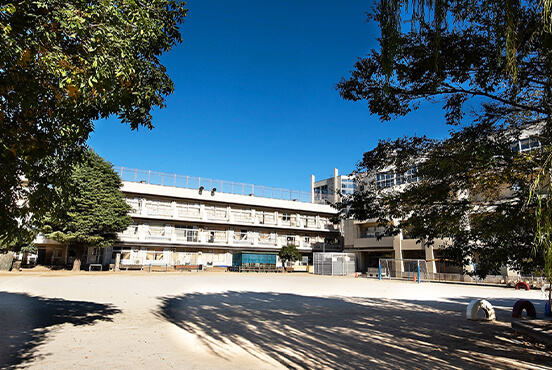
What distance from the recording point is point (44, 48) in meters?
5.18

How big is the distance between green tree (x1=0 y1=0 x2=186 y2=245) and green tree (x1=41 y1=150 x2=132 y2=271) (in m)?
29.8

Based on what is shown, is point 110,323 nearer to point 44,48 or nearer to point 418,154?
point 44,48

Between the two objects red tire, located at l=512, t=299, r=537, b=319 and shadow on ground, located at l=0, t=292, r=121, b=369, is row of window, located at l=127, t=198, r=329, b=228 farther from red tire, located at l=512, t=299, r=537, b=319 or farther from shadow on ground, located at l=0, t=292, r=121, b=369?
red tire, located at l=512, t=299, r=537, b=319

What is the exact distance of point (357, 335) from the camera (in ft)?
28.2

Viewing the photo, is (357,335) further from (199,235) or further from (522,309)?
(199,235)

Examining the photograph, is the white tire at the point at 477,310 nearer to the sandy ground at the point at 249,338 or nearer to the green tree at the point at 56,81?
the sandy ground at the point at 249,338

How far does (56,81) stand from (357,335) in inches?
311

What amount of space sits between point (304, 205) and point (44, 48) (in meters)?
54.7

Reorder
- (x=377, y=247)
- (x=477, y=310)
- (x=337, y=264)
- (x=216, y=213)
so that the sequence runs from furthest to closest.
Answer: (x=216, y=213), (x=377, y=247), (x=337, y=264), (x=477, y=310)

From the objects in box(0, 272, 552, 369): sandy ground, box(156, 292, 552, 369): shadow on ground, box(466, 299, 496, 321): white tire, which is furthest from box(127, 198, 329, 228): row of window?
box(466, 299, 496, 321): white tire

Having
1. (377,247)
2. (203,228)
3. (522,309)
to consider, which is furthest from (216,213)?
(522,309)

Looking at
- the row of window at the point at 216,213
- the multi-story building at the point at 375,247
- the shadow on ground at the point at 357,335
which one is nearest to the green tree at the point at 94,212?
the row of window at the point at 216,213

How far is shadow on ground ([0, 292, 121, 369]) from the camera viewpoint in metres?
6.49

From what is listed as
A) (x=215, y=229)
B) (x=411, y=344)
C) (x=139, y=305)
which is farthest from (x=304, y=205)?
(x=411, y=344)
